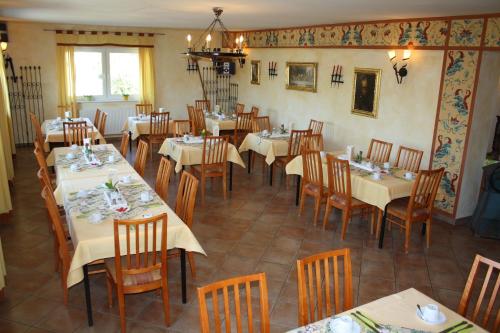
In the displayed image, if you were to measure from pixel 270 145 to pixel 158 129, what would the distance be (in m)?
2.88

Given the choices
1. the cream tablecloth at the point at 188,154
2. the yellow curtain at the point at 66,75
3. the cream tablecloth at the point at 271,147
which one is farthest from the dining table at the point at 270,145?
the yellow curtain at the point at 66,75

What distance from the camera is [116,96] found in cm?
1095

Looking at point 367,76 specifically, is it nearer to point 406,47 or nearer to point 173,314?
point 406,47

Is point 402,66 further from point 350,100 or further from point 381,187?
point 381,187

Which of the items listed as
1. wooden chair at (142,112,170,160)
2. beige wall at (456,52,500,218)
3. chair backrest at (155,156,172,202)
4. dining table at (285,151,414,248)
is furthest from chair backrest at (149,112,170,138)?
beige wall at (456,52,500,218)

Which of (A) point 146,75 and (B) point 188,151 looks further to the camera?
(A) point 146,75

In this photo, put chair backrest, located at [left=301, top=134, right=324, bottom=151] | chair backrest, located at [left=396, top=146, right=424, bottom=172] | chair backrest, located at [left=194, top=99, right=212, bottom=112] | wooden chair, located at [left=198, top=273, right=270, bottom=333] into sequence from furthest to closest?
chair backrest, located at [left=194, top=99, right=212, bottom=112], chair backrest, located at [left=301, top=134, right=324, bottom=151], chair backrest, located at [left=396, top=146, right=424, bottom=172], wooden chair, located at [left=198, top=273, right=270, bottom=333]

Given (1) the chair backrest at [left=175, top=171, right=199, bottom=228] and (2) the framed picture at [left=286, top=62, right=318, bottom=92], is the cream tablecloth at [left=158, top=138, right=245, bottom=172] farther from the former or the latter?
(2) the framed picture at [left=286, top=62, right=318, bottom=92]

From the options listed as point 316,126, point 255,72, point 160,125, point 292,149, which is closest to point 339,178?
point 292,149

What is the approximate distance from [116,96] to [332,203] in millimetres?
7469

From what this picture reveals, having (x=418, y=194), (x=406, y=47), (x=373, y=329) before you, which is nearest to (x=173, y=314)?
(x=373, y=329)

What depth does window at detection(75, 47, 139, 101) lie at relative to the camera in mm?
10430

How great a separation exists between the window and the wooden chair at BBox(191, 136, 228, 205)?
525cm

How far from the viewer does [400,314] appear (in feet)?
8.32
